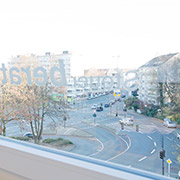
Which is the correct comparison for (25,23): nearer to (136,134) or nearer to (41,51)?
(41,51)

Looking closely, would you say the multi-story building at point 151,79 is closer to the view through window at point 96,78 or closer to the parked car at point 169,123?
the view through window at point 96,78

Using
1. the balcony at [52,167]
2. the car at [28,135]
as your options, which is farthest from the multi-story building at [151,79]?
the car at [28,135]

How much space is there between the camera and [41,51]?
208 centimetres

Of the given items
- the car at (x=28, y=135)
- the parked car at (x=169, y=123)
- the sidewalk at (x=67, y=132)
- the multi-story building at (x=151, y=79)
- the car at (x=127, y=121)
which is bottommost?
the car at (x=28, y=135)

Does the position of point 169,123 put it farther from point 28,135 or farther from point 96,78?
point 28,135

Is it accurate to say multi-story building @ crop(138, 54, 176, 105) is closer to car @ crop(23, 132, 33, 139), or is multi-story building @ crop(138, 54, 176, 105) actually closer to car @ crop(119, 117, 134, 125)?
car @ crop(119, 117, 134, 125)

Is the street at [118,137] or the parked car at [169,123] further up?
the parked car at [169,123]

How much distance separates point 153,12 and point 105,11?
42 centimetres

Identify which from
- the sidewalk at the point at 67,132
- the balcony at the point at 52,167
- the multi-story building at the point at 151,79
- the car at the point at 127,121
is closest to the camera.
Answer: the balcony at the point at 52,167

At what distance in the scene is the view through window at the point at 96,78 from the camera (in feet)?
4.06

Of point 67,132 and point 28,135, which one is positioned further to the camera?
point 28,135

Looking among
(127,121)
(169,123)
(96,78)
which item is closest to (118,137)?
(127,121)

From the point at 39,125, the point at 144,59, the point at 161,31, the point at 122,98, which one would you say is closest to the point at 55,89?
the point at 39,125

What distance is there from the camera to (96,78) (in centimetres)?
163
